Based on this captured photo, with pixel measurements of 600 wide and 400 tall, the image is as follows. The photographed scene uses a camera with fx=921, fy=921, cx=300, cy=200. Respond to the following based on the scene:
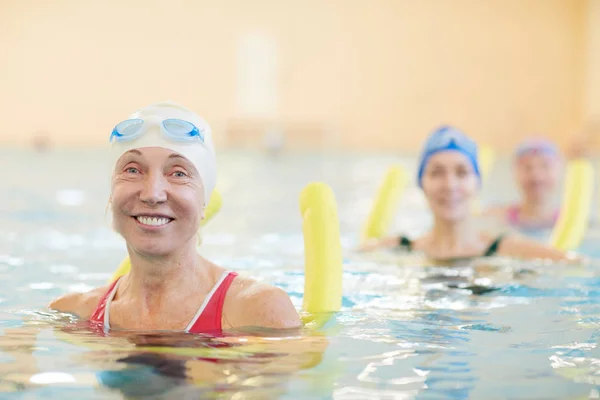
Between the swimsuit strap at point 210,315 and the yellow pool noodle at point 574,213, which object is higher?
the yellow pool noodle at point 574,213

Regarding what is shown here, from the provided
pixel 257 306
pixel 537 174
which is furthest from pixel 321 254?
pixel 537 174

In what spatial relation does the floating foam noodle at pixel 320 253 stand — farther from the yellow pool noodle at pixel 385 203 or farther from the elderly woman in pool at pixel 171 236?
the yellow pool noodle at pixel 385 203

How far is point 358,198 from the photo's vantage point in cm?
1154

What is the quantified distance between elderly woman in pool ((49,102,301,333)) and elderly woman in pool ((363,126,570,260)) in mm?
2541

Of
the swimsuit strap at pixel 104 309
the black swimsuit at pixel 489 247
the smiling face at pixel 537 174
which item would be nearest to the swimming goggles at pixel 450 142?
the black swimsuit at pixel 489 247

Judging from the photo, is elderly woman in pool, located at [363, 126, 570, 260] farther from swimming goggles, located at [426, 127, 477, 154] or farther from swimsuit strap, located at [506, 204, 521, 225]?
swimsuit strap, located at [506, 204, 521, 225]

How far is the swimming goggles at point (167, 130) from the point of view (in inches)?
121

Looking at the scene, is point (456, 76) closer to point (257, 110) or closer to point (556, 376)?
point (257, 110)

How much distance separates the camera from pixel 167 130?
Result: 10.1 feet

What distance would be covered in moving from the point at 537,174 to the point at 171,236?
5564 millimetres

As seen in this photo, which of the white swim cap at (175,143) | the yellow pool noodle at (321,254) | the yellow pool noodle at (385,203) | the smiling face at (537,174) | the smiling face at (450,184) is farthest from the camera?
the smiling face at (537,174)

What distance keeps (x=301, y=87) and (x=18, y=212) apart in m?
11.8

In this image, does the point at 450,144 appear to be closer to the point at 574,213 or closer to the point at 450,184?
the point at 450,184

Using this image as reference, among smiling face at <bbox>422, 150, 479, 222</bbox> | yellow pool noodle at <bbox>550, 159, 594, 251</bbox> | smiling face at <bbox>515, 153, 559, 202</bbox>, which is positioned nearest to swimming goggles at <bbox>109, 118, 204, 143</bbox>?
smiling face at <bbox>422, 150, 479, 222</bbox>
